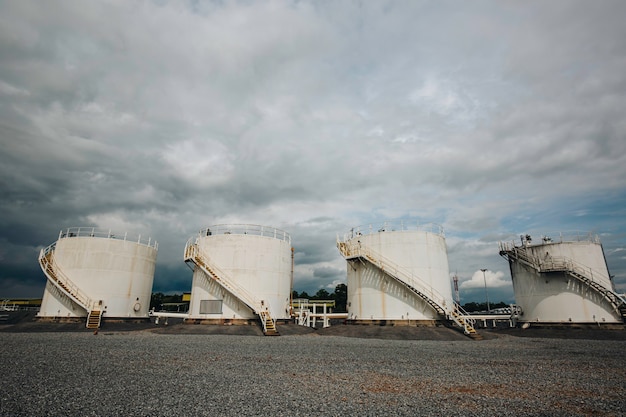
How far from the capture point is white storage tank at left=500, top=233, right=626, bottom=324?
89.2 ft

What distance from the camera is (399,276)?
88.6ft

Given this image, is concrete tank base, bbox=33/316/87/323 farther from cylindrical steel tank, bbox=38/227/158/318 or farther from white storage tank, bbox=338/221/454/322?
white storage tank, bbox=338/221/454/322

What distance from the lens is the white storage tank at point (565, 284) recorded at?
1071 inches

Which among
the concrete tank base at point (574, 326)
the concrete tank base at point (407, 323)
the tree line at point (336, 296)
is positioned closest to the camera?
the concrete tank base at point (407, 323)

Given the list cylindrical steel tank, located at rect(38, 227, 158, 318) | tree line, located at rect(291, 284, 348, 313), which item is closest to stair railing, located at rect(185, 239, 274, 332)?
cylindrical steel tank, located at rect(38, 227, 158, 318)

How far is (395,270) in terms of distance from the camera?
2738 cm

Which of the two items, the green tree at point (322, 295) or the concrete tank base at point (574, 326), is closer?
the concrete tank base at point (574, 326)

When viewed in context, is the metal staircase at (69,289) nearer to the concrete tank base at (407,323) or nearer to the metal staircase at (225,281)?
the metal staircase at (225,281)

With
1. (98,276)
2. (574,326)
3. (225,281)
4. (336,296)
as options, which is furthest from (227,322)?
(336,296)

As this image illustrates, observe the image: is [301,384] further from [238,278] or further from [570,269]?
[570,269]

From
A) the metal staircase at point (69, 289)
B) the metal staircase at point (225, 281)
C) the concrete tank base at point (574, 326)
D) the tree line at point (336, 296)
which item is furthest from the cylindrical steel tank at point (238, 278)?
the tree line at point (336, 296)

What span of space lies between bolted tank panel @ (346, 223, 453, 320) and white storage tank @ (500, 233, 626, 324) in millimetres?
8485

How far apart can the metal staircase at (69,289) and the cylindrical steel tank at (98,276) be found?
11 cm

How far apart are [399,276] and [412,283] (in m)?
1.11
